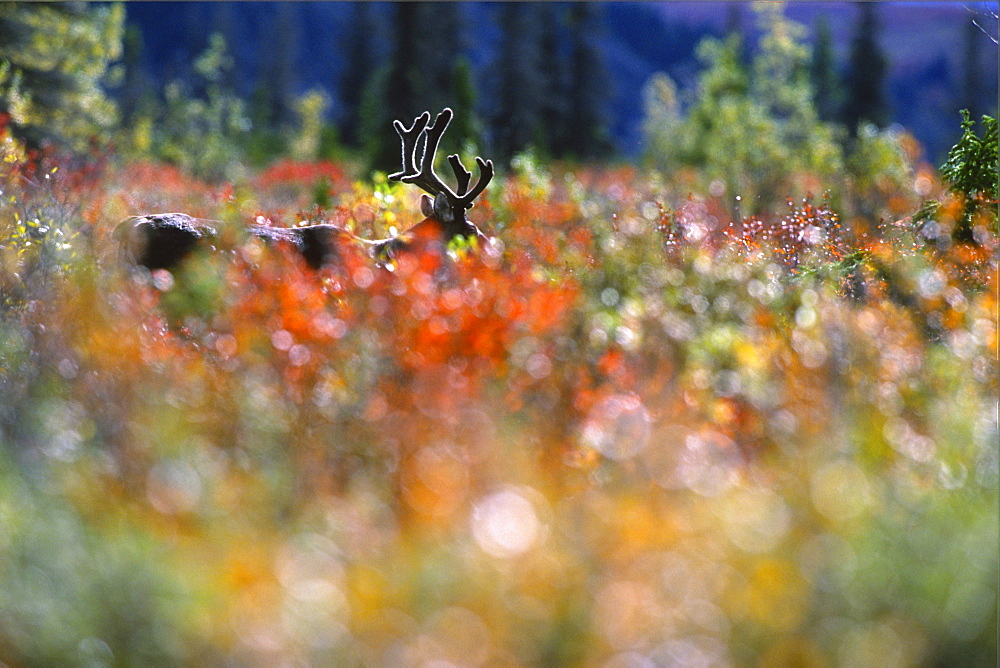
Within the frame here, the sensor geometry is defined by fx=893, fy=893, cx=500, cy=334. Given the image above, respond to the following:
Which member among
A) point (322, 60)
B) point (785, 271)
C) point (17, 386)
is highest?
point (322, 60)

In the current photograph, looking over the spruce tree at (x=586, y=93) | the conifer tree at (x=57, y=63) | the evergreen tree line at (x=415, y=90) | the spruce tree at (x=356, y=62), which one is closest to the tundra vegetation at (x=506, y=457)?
the conifer tree at (x=57, y=63)

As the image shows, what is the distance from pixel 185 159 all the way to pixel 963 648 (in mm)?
26930

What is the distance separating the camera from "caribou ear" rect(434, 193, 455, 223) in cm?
745

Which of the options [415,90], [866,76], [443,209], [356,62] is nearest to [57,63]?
[415,90]

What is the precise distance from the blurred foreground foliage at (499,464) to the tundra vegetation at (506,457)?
1 cm

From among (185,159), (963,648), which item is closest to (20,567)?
A: (963,648)

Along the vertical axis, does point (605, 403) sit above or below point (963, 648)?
above

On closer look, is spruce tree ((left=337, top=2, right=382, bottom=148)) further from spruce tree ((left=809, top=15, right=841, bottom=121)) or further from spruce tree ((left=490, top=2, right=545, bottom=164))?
spruce tree ((left=809, top=15, right=841, bottom=121))

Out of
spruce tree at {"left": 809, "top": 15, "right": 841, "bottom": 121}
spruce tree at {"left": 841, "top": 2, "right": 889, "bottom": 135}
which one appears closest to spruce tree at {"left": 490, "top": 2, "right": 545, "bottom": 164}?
spruce tree at {"left": 841, "top": 2, "right": 889, "bottom": 135}

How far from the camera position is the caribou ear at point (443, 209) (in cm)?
745

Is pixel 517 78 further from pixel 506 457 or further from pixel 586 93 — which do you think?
pixel 506 457

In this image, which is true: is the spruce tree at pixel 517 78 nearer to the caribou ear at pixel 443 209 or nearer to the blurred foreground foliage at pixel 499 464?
the caribou ear at pixel 443 209

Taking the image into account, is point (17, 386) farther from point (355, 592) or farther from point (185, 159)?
point (185, 159)

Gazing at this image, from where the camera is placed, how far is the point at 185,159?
87.1 ft
